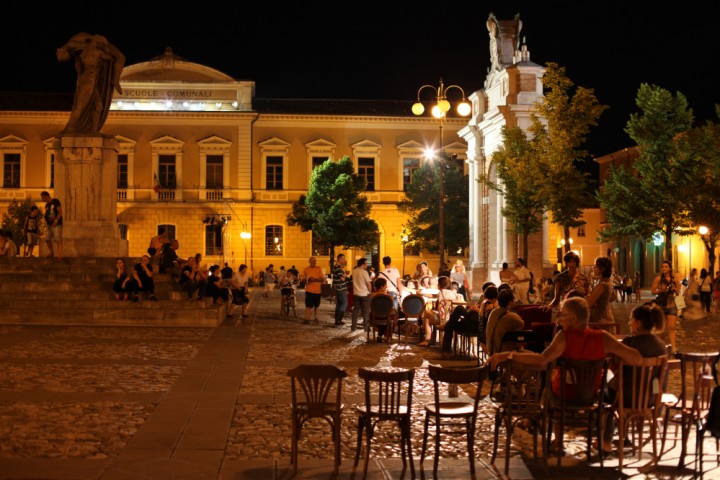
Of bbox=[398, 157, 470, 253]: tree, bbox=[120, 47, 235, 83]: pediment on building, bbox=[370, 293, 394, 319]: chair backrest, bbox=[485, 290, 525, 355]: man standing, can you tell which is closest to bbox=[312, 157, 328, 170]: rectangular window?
bbox=[398, 157, 470, 253]: tree

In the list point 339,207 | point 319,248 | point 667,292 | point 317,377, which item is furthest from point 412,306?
point 319,248

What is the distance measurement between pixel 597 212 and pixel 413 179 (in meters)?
21.4

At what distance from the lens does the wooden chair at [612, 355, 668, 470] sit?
7.38 m

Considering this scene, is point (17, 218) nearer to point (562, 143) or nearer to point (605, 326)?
point (562, 143)

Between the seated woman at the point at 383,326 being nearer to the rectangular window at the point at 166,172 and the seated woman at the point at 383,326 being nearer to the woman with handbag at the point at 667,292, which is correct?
the woman with handbag at the point at 667,292

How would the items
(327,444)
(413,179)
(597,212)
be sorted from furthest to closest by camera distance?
(597,212) → (413,179) → (327,444)

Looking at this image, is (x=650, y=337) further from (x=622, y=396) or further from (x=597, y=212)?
(x=597, y=212)

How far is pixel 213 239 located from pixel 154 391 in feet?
148

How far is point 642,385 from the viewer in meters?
7.39

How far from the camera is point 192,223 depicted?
5512 cm

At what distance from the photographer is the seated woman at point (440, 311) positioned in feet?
56.2

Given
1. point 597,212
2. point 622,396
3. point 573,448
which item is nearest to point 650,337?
point 622,396

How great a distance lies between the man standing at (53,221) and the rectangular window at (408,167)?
36610 mm

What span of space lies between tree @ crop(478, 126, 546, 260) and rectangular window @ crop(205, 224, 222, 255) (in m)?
25.0
